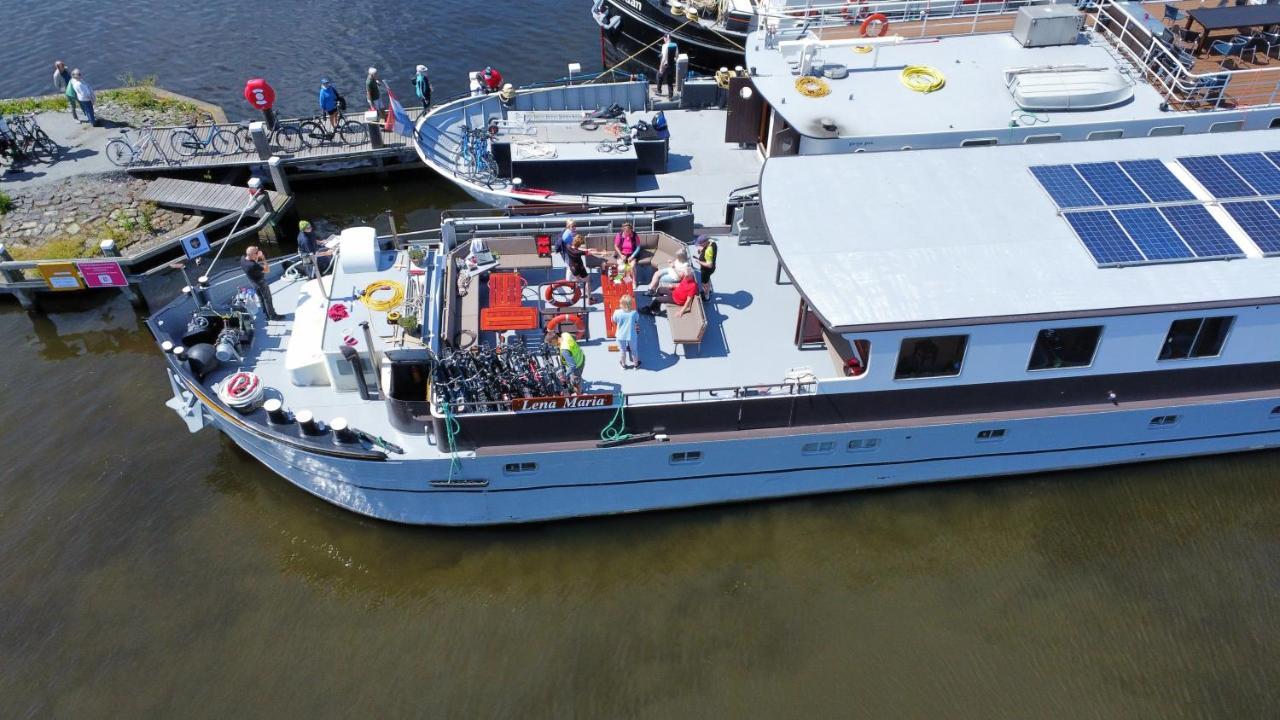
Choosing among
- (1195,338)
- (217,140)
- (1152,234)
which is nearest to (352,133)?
(217,140)

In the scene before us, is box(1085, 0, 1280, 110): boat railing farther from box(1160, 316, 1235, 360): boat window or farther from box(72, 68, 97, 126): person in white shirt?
box(72, 68, 97, 126): person in white shirt

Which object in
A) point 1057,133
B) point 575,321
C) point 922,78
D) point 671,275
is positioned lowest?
point 575,321

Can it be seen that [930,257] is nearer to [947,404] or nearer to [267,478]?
[947,404]

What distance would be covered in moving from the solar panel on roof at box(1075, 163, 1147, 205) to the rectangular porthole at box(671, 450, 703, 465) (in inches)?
330

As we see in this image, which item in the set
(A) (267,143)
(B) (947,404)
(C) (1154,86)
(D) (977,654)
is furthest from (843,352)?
(A) (267,143)

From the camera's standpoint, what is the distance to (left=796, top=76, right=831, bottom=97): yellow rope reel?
19156mm

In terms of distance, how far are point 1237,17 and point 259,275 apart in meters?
21.0

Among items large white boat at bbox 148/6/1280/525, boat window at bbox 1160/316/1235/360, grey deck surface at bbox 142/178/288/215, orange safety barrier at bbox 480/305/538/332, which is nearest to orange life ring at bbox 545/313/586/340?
large white boat at bbox 148/6/1280/525

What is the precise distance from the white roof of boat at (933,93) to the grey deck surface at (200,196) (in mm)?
13796

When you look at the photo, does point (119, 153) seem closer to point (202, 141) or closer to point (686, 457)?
point (202, 141)

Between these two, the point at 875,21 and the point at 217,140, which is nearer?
the point at 875,21

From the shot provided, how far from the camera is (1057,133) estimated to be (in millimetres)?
18609

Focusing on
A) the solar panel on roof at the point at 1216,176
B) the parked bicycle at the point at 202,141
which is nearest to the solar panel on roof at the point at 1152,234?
the solar panel on roof at the point at 1216,176

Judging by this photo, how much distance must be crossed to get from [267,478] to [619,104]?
12637mm
